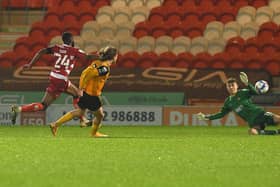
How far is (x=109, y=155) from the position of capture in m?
8.11

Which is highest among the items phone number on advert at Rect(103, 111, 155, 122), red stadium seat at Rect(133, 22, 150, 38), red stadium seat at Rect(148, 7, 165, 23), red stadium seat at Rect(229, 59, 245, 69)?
red stadium seat at Rect(148, 7, 165, 23)

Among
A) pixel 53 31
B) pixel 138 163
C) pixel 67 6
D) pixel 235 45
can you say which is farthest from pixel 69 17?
pixel 138 163

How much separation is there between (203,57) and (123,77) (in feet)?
7.26

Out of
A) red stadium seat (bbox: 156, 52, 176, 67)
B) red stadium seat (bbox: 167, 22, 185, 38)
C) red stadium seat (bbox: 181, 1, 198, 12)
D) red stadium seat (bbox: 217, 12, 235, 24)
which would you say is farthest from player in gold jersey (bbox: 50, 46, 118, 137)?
red stadium seat (bbox: 181, 1, 198, 12)

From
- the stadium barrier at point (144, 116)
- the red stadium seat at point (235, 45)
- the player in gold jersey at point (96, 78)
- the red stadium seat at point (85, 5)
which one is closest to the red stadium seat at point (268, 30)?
the red stadium seat at point (235, 45)

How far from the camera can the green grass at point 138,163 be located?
19.5 feet

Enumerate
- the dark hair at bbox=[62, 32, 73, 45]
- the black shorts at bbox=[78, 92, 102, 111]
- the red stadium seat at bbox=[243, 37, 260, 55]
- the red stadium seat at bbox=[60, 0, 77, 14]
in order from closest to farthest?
the black shorts at bbox=[78, 92, 102, 111] < the dark hair at bbox=[62, 32, 73, 45] < the red stadium seat at bbox=[243, 37, 260, 55] < the red stadium seat at bbox=[60, 0, 77, 14]

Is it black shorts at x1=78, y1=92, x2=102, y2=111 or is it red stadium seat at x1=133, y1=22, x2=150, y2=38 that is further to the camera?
red stadium seat at x1=133, y1=22, x2=150, y2=38

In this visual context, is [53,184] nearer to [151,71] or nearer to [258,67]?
[151,71]

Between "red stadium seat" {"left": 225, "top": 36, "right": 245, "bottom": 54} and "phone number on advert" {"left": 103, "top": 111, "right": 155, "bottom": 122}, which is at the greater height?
"red stadium seat" {"left": 225, "top": 36, "right": 245, "bottom": 54}

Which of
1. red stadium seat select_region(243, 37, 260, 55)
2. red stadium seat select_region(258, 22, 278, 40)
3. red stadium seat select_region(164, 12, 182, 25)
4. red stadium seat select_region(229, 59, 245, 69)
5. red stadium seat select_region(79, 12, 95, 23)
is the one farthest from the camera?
red stadium seat select_region(79, 12, 95, 23)

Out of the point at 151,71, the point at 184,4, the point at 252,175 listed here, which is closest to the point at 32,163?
the point at 252,175

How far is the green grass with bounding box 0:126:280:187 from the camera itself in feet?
19.5

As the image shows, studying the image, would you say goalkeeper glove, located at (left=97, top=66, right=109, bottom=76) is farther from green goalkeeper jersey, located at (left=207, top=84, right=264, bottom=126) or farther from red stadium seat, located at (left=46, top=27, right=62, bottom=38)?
red stadium seat, located at (left=46, top=27, right=62, bottom=38)
